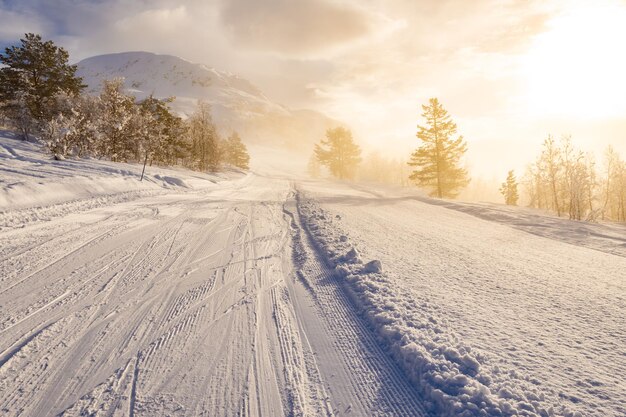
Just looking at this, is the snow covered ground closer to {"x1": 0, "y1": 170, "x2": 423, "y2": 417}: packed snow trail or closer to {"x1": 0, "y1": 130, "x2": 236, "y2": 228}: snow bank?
{"x1": 0, "y1": 170, "x2": 423, "y2": 417}: packed snow trail

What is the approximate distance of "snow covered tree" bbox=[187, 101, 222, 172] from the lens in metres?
39.3

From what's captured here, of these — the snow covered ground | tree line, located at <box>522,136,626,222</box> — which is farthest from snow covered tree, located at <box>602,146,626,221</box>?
the snow covered ground

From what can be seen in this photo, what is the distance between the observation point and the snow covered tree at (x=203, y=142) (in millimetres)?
39344

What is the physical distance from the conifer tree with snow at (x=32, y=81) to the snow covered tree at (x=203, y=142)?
1383cm

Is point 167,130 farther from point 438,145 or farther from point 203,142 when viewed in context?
point 438,145

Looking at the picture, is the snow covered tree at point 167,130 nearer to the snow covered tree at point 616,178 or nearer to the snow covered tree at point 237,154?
the snow covered tree at point 237,154

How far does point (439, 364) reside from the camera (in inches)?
111

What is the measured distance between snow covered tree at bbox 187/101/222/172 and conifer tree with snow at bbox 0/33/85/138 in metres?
13.8

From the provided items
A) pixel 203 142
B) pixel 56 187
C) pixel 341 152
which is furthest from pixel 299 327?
pixel 341 152

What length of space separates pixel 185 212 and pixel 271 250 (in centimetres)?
578

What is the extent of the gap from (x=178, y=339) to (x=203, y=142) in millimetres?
40414

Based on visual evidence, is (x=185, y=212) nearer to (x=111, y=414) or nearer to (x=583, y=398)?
(x=111, y=414)

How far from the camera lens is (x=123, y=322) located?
3637mm

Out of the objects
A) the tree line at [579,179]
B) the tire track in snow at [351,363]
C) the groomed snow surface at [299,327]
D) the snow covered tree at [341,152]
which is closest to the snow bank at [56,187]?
the groomed snow surface at [299,327]
